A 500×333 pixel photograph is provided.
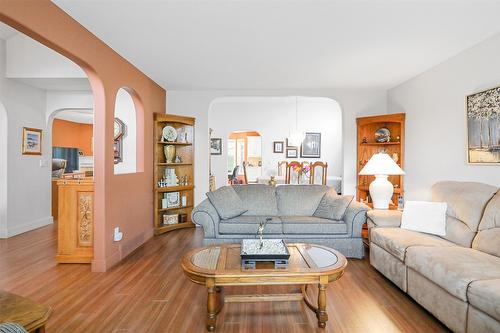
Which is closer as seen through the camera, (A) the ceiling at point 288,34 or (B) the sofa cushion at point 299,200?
(A) the ceiling at point 288,34

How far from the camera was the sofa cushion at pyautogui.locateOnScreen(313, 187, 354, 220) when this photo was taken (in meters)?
3.69

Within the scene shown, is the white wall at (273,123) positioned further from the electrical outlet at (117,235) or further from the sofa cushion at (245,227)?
the electrical outlet at (117,235)

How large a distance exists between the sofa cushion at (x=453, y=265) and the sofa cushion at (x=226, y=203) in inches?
81.6

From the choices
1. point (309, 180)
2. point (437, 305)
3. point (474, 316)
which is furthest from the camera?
point (309, 180)

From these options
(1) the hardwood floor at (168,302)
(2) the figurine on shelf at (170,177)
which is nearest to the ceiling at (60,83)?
(2) the figurine on shelf at (170,177)

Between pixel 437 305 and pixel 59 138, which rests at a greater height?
pixel 59 138

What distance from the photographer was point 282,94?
5.24m

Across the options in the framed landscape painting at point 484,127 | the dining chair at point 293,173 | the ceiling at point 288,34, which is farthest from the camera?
the dining chair at point 293,173

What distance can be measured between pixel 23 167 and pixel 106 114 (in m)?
2.72

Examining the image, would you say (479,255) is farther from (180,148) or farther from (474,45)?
(180,148)

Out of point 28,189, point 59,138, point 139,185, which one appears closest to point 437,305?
point 139,185

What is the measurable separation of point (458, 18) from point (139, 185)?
13.7ft

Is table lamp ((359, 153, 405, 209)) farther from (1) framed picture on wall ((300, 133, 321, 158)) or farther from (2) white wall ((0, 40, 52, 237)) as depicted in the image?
(2) white wall ((0, 40, 52, 237))

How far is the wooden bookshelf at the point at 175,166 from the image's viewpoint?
4754mm
